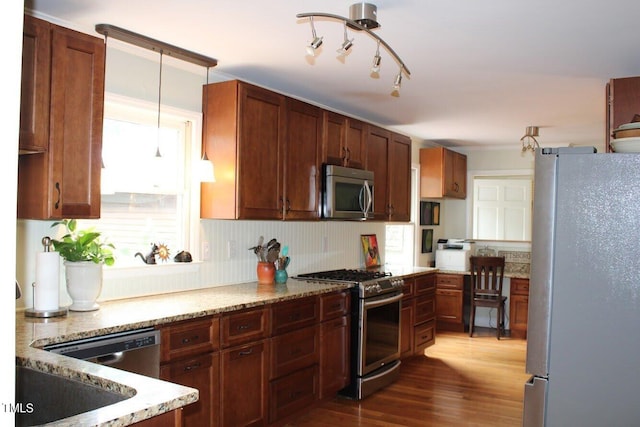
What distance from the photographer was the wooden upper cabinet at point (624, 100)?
345 cm

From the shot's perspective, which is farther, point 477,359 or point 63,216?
point 477,359

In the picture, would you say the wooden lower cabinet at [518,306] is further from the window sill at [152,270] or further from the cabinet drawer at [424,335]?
the window sill at [152,270]

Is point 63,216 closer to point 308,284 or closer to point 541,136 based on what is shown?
point 308,284

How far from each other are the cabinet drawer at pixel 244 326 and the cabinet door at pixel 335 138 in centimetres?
159

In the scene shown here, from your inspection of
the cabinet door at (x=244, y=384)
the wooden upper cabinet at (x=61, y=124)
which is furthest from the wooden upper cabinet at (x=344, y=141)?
the wooden upper cabinet at (x=61, y=124)

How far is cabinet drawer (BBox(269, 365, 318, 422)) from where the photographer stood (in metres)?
3.46

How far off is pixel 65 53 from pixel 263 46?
113 centimetres

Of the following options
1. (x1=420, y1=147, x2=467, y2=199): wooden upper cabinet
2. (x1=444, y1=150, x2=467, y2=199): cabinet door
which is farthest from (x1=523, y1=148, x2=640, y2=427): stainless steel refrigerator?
(x1=444, y1=150, x2=467, y2=199): cabinet door

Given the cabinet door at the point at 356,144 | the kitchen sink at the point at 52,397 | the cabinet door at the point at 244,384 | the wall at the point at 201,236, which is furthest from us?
the cabinet door at the point at 356,144

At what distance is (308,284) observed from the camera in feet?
13.6

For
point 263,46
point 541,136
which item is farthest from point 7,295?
point 541,136

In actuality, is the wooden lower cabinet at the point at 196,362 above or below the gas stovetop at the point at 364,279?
below

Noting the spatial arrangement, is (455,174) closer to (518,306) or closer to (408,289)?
(518,306)

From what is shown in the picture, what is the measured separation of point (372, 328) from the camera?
4363 mm
